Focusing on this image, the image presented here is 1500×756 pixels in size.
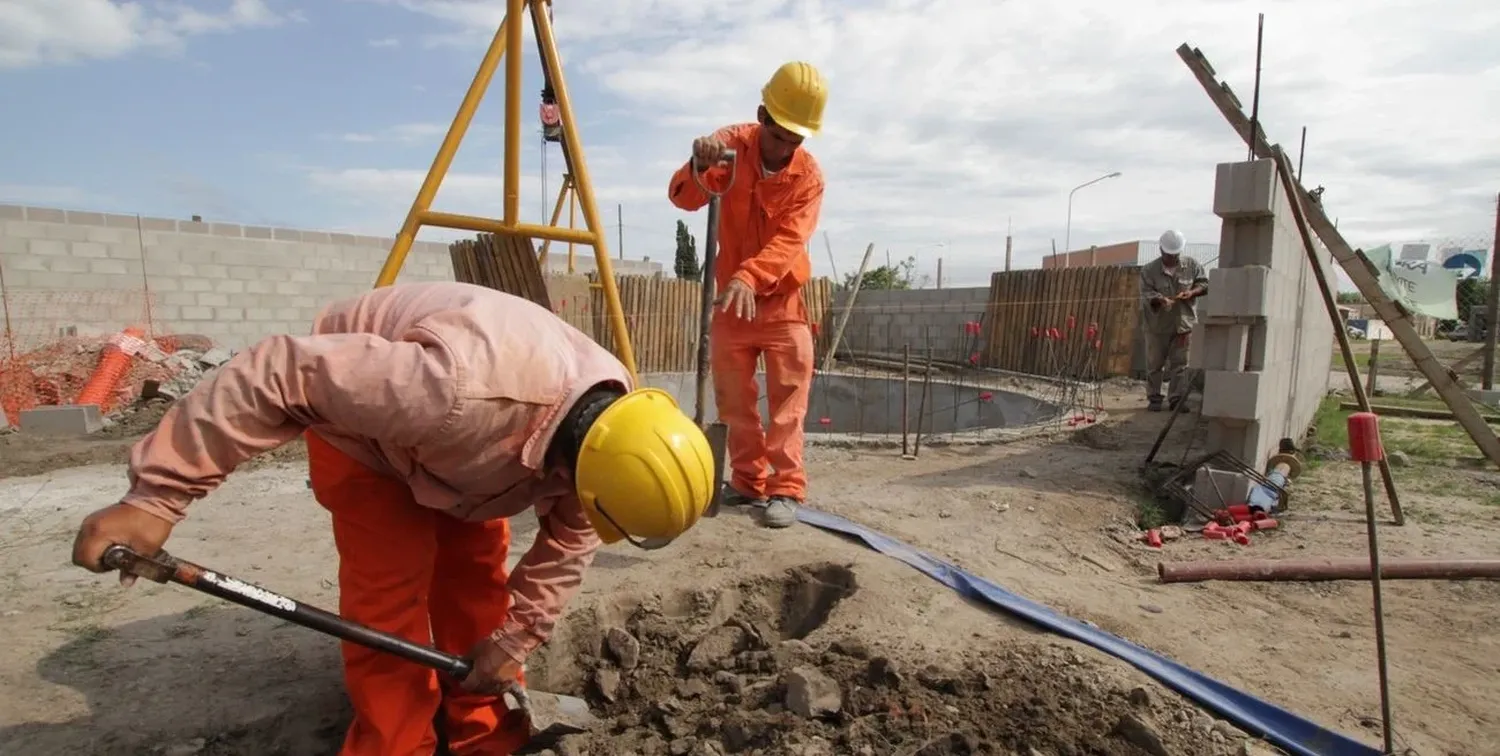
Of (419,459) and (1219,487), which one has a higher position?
(419,459)

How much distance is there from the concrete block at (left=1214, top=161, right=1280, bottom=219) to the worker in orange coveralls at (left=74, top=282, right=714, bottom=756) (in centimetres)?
373

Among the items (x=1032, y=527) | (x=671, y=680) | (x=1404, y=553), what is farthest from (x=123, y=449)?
(x=1404, y=553)

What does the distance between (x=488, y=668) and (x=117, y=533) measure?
871mm

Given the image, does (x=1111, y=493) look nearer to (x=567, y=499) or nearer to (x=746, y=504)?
(x=746, y=504)

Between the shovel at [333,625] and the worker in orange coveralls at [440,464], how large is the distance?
3 centimetres

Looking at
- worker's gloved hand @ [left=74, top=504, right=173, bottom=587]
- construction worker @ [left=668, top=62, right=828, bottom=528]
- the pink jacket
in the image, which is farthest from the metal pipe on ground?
worker's gloved hand @ [left=74, top=504, right=173, bottom=587]

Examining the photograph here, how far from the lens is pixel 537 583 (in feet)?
6.84

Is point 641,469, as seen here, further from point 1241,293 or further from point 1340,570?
point 1241,293

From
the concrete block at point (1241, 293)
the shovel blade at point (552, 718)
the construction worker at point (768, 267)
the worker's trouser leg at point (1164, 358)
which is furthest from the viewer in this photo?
the worker's trouser leg at point (1164, 358)

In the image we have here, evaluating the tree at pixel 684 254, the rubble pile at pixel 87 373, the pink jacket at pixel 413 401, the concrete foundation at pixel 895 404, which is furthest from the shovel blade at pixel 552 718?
the tree at pixel 684 254

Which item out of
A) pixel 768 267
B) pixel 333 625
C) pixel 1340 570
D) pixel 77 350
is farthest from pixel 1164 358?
pixel 77 350

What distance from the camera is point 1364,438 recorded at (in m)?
2.32

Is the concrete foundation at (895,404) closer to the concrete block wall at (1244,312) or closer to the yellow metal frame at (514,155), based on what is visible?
the concrete block wall at (1244,312)

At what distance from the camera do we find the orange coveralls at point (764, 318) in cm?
362
